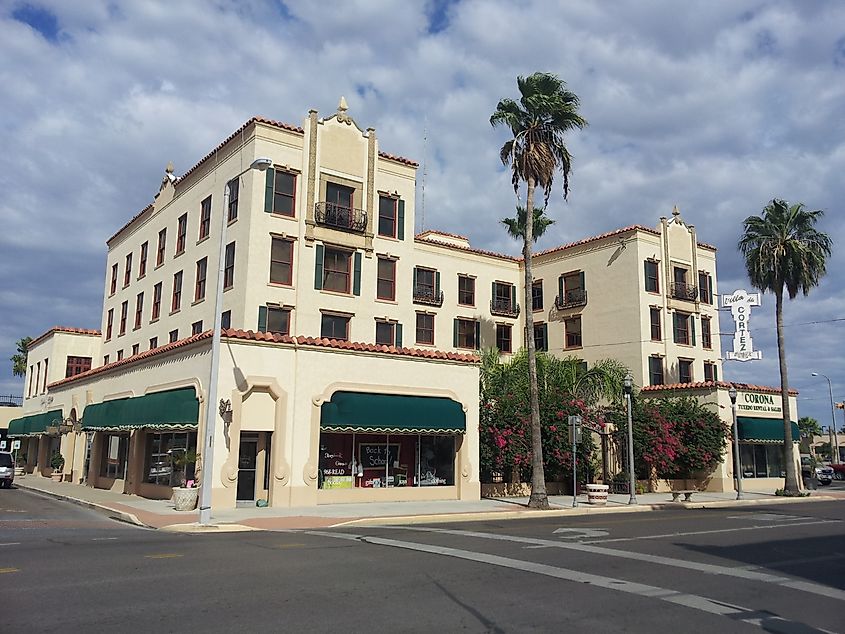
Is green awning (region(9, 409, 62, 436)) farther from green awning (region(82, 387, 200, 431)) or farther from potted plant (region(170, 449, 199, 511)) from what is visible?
potted plant (region(170, 449, 199, 511))

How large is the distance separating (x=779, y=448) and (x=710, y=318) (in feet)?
31.0

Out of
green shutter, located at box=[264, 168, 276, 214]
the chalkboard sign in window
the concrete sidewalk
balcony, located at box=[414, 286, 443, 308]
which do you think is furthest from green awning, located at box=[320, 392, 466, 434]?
balcony, located at box=[414, 286, 443, 308]

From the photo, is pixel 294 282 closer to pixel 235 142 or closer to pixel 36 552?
pixel 235 142

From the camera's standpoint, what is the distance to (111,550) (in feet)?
44.9

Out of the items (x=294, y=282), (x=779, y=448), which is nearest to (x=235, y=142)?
(x=294, y=282)

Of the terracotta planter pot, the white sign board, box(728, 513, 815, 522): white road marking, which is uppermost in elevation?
the white sign board

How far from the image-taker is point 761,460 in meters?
42.2

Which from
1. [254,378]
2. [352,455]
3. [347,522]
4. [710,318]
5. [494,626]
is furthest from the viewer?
[710,318]

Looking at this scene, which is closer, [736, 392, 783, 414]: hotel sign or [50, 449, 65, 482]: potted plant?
[736, 392, 783, 414]: hotel sign

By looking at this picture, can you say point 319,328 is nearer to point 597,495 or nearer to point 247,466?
point 247,466

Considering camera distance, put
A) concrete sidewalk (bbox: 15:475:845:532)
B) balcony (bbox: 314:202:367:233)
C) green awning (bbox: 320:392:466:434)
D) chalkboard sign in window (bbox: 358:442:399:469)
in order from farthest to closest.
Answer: balcony (bbox: 314:202:367:233) < chalkboard sign in window (bbox: 358:442:399:469) < green awning (bbox: 320:392:466:434) < concrete sidewalk (bbox: 15:475:845:532)

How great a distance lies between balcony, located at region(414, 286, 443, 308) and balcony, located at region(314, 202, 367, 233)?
29.2 ft

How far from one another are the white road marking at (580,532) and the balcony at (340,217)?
2015 centimetres

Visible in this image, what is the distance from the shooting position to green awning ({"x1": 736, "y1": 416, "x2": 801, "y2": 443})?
3969 centimetres
